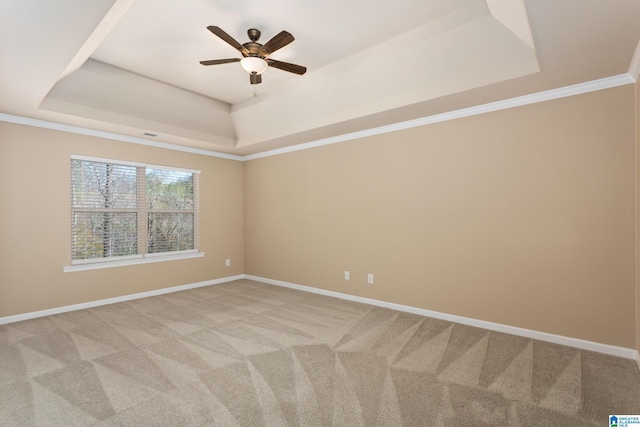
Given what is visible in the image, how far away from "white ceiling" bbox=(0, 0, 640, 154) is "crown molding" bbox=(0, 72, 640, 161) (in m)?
0.11

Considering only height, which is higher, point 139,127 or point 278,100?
point 278,100

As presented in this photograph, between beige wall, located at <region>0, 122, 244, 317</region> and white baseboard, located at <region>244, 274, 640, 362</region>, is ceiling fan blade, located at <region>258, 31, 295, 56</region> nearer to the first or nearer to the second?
beige wall, located at <region>0, 122, 244, 317</region>

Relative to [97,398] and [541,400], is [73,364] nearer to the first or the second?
[97,398]

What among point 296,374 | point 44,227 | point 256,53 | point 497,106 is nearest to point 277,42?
point 256,53

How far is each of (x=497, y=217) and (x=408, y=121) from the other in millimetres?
1627

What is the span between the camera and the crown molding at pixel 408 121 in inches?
114

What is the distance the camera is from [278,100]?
14.5 feet

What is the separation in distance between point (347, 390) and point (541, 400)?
135 cm

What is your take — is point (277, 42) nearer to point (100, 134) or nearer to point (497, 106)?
point (497, 106)

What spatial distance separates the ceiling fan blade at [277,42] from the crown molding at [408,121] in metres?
2.03

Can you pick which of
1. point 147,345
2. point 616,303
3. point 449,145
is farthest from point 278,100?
point 616,303

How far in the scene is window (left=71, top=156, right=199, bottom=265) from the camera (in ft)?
14.4

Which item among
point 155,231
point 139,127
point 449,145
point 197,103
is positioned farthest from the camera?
point 155,231

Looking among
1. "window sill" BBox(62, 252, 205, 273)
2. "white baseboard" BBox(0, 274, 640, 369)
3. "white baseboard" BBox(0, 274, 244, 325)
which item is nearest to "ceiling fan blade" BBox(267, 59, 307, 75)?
"white baseboard" BBox(0, 274, 640, 369)
